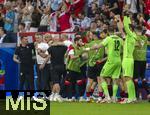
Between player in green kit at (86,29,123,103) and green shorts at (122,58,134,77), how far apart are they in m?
0.28

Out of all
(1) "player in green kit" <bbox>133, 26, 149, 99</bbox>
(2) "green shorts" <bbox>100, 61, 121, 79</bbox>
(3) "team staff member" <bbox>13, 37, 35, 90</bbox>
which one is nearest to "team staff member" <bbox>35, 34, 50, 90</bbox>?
(3) "team staff member" <bbox>13, 37, 35, 90</bbox>

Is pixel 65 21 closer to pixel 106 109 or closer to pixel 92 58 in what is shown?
pixel 92 58

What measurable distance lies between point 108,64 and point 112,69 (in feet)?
0.67

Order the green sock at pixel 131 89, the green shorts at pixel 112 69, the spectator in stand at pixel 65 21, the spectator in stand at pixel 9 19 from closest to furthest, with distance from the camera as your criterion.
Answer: the green sock at pixel 131 89 < the green shorts at pixel 112 69 < the spectator in stand at pixel 65 21 < the spectator in stand at pixel 9 19

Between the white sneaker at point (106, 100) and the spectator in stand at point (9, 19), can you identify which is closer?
the white sneaker at point (106, 100)

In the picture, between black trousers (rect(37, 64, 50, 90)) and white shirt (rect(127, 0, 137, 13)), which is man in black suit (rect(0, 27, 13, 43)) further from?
white shirt (rect(127, 0, 137, 13))

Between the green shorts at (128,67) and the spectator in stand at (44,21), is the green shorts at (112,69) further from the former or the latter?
the spectator in stand at (44,21)

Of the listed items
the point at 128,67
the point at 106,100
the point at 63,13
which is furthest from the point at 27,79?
the point at 128,67

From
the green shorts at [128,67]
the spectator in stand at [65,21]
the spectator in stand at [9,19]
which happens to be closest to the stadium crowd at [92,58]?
the green shorts at [128,67]

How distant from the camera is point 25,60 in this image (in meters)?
21.8

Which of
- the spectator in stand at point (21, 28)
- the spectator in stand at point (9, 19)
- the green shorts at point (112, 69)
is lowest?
the green shorts at point (112, 69)

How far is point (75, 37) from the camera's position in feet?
70.5

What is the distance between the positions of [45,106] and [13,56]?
12.8 m

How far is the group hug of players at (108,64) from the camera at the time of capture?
19891 millimetres
